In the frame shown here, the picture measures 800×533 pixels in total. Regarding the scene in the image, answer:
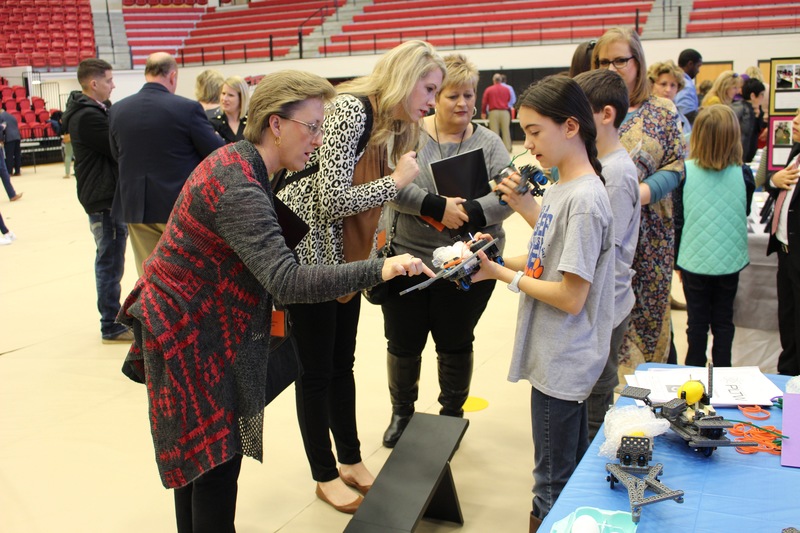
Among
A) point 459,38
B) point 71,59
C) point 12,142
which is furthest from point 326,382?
point 71,59

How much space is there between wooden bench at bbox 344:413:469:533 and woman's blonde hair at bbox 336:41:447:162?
98 centimetres

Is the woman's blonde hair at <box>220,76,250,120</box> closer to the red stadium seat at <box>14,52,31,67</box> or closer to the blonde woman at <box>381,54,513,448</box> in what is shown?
the blonde woman at <box>381,54,513,448</box>

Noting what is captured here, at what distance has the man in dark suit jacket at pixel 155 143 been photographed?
3.85 metres

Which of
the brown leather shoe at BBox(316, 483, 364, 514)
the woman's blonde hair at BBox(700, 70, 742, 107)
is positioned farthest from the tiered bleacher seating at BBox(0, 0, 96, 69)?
the brown leather shoe at BBox(316, 483, 364, 514)

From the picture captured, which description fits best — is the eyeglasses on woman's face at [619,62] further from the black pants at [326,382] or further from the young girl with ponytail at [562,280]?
the black pants at [326,382]

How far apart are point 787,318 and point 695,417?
1810 millimetres

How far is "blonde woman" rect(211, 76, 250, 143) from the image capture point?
16.1ft

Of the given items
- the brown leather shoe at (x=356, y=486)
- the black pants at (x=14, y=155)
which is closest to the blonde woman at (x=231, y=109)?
the brown leather shoe at (x=356, y=486)

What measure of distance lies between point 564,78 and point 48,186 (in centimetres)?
1136

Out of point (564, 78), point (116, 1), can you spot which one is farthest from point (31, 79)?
point (564, 78)

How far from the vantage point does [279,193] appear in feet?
7.82

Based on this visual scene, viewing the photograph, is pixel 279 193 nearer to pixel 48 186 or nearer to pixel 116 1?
pixel 48 186

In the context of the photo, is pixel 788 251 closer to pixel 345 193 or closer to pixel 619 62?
pixel 619 62

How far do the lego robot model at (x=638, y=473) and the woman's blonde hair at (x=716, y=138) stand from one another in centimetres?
208
